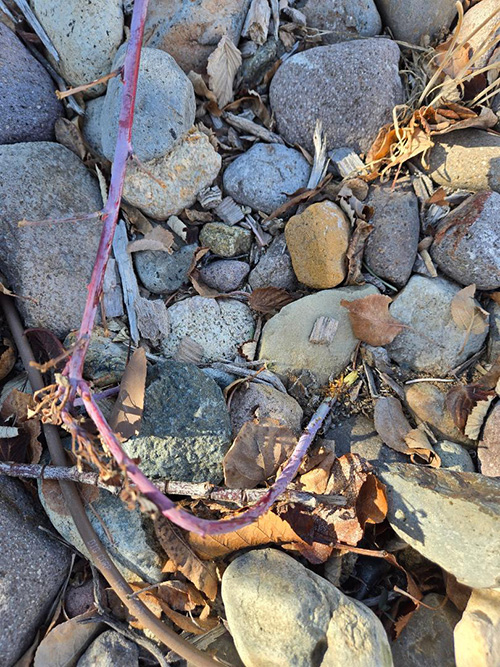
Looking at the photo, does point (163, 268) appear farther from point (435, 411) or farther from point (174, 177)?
point (435, 411)

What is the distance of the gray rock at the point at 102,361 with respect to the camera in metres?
1.99

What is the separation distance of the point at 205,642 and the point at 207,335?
1271 millimetres

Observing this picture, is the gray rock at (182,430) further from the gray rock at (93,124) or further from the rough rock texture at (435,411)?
the gray rock at (93,124)

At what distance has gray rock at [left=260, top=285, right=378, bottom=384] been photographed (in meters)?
2.21

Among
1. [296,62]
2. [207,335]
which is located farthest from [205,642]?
[296,62]

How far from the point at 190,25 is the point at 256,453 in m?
2.06

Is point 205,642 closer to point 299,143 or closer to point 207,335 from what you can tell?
point 207,335

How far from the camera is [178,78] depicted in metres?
2.22

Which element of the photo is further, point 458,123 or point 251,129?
point 251,129

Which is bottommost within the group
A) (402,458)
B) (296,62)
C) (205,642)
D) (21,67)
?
(205,642)

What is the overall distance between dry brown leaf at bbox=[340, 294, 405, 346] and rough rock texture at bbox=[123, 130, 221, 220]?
0.92m

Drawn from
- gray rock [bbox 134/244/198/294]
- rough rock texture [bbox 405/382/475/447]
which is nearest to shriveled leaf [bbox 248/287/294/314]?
gray rock [bbox 134/244/198/294]

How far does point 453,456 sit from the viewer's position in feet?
6.81

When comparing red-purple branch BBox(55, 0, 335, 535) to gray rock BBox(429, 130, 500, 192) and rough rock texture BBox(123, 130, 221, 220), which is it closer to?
rough rock texture BBox(123, 130, 221, 220)
